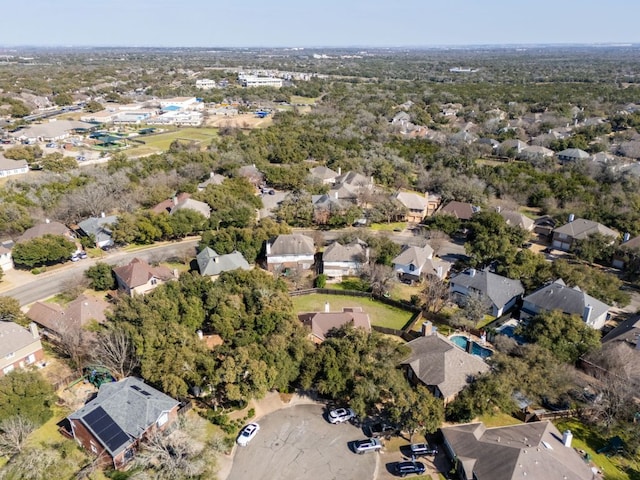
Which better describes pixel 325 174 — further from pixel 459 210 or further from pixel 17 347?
pixel 17 347

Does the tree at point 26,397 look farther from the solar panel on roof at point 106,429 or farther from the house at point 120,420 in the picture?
the solar panel on roof at point 106,429

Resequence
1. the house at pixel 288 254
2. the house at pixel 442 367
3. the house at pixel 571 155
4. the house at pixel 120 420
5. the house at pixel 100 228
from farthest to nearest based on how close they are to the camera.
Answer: the house at pixel 571 155, the house at pixel 100 228, the house at pixel 288 254, the house at pixel 442 367, the house at pixel 120 420

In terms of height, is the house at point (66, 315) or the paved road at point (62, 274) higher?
the house at point (66, 315)

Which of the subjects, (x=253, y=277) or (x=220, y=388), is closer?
(x=220, y=388)

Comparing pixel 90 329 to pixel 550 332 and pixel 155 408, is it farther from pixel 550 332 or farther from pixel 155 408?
pixel 550 332

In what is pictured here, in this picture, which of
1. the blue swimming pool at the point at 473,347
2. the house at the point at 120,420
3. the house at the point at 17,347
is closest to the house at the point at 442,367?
the blue swimming pool at the point at 473,347

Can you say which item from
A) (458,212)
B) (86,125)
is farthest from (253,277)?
(86,125)

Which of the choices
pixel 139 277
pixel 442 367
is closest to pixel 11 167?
pixel 139 277
